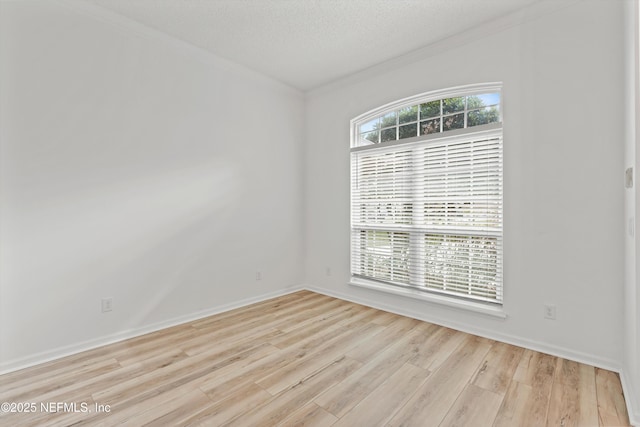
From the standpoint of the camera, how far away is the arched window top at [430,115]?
2.94m

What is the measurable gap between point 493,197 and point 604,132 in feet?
2.93

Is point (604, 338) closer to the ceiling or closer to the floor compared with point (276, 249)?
closer to the floor

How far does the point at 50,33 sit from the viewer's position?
2.40 meters

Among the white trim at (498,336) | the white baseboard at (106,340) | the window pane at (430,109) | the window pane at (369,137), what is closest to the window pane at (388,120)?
the window pane at (369,137)

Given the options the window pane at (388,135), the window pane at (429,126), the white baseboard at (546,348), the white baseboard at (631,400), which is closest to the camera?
the white baseboard at (631,400)

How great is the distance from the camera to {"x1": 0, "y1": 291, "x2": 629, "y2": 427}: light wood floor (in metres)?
1.74

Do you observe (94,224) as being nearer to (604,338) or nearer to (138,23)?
(138,23)

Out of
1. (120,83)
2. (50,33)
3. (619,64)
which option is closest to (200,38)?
(120,83)

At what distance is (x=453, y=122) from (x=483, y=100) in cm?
33

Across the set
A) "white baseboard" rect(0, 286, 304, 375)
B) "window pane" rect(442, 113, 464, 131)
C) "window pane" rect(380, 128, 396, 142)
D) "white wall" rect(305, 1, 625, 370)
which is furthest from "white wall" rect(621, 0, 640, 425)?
"white baseboard" rect(0, 286, 304, 375)

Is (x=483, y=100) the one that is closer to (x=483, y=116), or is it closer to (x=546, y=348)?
(x=483, y=116)

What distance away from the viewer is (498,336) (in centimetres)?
277

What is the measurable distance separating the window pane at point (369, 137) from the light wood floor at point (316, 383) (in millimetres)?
2281

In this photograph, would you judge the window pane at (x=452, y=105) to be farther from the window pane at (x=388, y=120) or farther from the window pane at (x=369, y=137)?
the window pane at (x=369, y=137)
